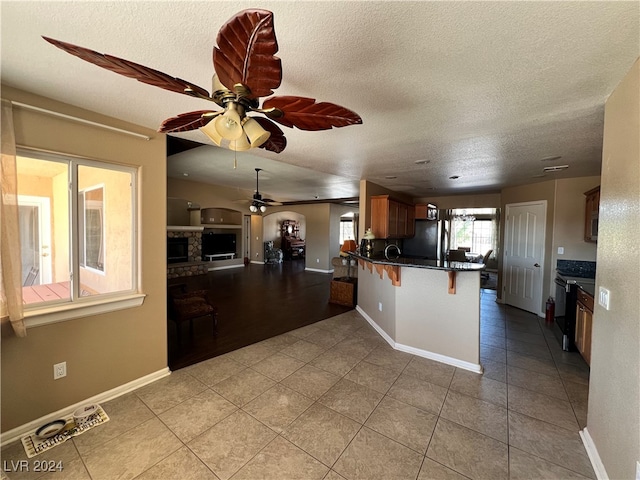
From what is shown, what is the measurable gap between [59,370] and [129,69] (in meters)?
2.34

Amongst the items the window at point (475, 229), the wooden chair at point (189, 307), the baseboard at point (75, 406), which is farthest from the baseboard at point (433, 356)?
the window at point (475, 229)

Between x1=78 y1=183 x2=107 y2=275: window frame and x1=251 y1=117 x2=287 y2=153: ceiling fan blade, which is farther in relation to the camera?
→ x1=78 y1=183 x2=107 y2=275: window frame

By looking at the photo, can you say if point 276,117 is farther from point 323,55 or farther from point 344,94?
point 344,94

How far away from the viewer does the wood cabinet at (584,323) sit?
2.63m

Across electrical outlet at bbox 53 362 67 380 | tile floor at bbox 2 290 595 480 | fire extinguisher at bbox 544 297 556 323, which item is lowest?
tile floor at bbox 2 290 595 480

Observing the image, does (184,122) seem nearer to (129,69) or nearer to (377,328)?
(129,69)

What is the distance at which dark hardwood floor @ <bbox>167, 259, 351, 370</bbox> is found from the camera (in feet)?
10.4

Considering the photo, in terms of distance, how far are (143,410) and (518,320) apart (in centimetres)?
527

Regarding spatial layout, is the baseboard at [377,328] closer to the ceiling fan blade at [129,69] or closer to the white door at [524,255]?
the white door at [524,255]

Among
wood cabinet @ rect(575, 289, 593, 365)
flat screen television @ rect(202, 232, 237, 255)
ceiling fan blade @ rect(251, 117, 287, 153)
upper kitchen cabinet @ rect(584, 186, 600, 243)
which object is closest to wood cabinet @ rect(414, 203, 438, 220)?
upper kitchen cabinet @ rect(584, 186, 600, 243)

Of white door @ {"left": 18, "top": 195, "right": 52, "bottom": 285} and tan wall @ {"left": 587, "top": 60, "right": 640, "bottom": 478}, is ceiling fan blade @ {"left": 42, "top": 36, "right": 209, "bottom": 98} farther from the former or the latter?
tan wall @ {"left": 587, "top": 60, "right": 640, "bottom": 478}

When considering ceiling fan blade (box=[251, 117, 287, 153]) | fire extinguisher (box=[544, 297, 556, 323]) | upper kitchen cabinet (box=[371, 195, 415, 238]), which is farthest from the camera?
upper kitchen cabinet (box=[371, 195, 415, 238])

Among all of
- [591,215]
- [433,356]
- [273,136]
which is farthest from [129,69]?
[591,215]

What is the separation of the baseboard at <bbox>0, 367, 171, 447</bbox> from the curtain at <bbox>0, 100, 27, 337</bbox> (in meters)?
0.70
